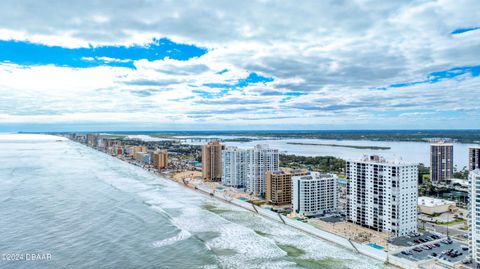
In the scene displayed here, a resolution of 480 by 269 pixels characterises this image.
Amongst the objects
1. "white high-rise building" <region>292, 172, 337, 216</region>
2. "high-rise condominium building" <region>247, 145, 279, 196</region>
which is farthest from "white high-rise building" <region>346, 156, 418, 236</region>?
"high-rise condominium building" <region>247, 145, 279, 196</region>

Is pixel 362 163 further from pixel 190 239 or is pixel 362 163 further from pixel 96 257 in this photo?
pixel 96 257

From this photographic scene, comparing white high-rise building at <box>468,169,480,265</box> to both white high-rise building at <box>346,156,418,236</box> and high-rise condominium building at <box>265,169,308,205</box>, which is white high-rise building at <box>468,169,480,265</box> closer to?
white high-rise building at <box>346,156,418,236</box>

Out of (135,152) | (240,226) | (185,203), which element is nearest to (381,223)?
(240,226)

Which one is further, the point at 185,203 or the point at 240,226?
the point at 185,203

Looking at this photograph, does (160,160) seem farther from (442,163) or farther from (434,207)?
(434,207)

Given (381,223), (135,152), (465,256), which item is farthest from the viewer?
(135,152)

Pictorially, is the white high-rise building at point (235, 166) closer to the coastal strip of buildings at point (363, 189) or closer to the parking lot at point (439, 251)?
the coastal strip of buildings at point (363, 189)

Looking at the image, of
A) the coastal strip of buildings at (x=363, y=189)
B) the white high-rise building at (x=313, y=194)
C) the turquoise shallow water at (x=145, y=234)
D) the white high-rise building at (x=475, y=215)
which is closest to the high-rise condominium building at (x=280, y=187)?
the coastal strip of buildings at (x=363, y=189)

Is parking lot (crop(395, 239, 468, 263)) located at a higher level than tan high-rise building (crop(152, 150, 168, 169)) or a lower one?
lower
